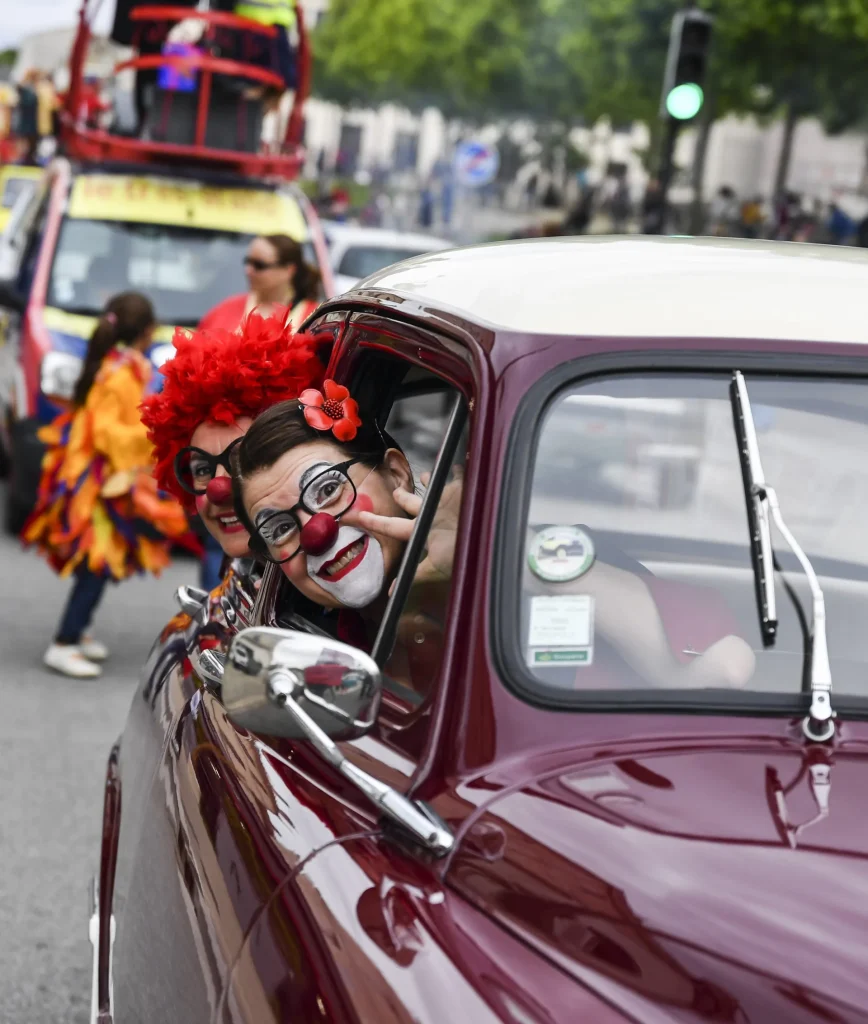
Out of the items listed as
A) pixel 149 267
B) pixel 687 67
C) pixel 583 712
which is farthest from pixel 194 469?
pixel 687 67

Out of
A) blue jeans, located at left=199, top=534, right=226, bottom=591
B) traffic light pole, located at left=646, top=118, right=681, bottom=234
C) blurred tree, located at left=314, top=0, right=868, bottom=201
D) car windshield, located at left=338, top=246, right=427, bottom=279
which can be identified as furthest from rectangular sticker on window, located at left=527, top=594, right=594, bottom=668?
blurred tree, located at left=314, top=0, right=868, bottom=201

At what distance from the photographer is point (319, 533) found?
9.09 feet

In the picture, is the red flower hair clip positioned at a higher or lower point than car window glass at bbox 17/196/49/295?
lower

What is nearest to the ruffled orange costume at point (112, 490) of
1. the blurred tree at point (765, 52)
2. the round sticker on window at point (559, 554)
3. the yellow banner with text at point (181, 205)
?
the yellow banner with text at point (181, 205)

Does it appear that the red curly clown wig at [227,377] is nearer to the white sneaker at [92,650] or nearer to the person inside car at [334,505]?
the person inside car at [334,505]

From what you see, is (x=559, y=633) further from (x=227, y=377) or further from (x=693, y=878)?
(x=227, y=377)

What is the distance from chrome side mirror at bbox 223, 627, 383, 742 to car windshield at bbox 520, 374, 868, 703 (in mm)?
205

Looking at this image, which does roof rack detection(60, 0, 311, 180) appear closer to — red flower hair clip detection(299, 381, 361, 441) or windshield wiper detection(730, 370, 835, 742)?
red flower hair clip detection(299, 381, 361, 441)

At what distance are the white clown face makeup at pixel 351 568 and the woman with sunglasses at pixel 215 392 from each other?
52cm

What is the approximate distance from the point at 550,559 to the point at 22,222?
1067cm

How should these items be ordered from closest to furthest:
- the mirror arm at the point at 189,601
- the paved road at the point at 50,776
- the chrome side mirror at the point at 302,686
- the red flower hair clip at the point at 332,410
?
the chrome side mirror at the point at 302,686 → the red flower hair clip at the point at 332,410 → the mirror arm at the point at 189,601 → the paved road at the point at 50,776

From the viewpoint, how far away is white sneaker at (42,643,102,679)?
8031mm

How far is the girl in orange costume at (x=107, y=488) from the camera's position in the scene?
314 inches

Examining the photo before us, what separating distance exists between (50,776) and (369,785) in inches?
177
